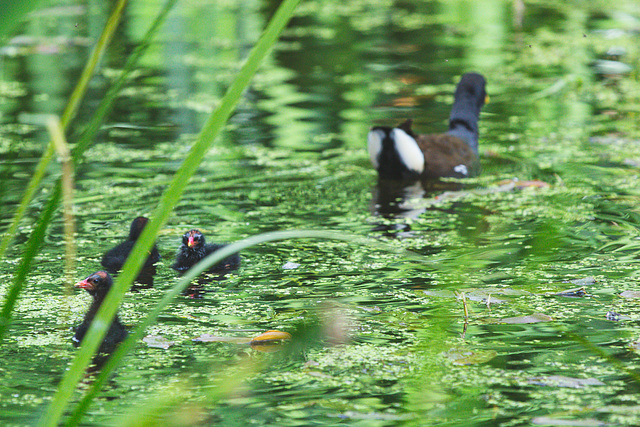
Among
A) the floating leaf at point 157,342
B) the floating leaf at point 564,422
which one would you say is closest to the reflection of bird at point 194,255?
the floating leaf at point 157,342

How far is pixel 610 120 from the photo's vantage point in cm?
731

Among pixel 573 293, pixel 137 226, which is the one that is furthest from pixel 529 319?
pixel 137 226

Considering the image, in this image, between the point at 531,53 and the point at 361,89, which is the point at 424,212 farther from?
the point at 531,53

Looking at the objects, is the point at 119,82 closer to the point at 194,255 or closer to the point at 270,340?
the point at 270,340

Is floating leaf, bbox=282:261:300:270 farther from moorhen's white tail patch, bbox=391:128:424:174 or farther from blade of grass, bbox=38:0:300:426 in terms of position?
blade of grass, bbox=38:0:300:426

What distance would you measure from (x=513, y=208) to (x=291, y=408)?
2.86 metres

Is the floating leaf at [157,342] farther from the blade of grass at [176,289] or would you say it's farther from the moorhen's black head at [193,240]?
the blade of grass at [176,289]

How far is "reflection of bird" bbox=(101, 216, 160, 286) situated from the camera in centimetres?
437

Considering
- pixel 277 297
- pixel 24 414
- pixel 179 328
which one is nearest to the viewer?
pixel 24 414

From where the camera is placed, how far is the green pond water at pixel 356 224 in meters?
2.96

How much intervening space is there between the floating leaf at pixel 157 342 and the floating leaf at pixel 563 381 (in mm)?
1300

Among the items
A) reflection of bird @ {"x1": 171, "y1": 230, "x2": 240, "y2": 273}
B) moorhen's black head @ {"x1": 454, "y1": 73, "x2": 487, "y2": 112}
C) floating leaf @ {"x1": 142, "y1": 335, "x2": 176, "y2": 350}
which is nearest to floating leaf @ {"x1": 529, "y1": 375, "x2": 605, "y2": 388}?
floating leaf @ {"x1": 142, "y1": 335, "x2": 176, "y2": 350}

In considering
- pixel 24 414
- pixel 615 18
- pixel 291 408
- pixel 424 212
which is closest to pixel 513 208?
pixel 424 212

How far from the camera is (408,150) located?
6.19m
